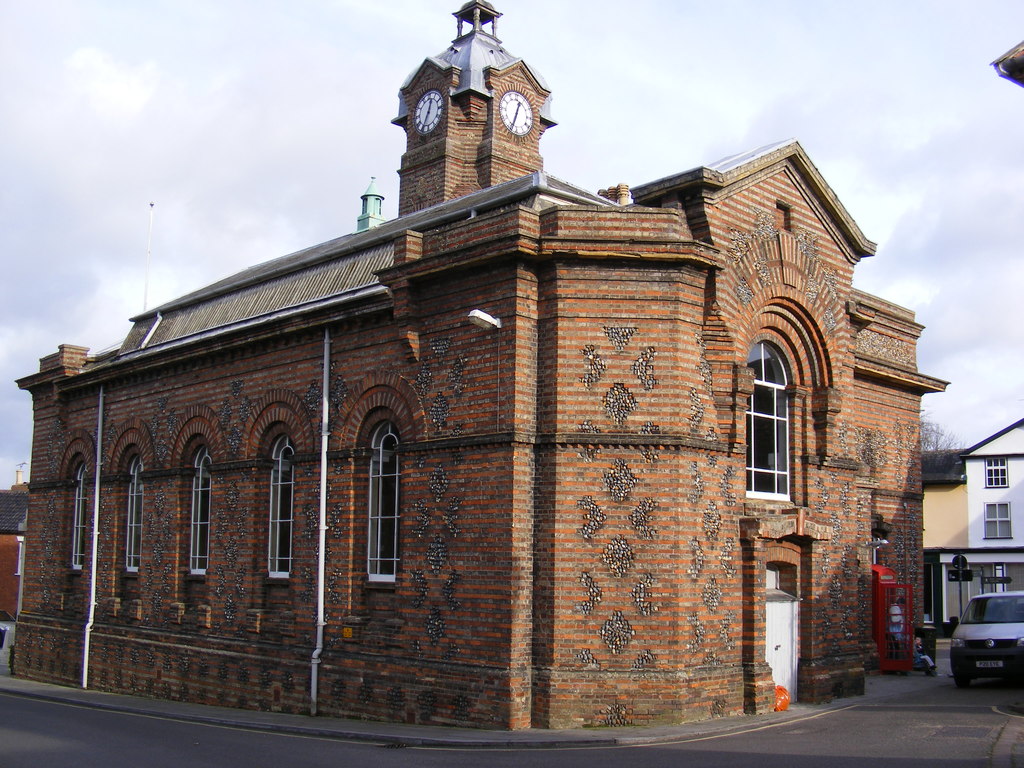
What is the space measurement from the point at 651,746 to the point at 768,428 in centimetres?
586

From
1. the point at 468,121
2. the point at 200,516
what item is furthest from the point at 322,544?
the point at 468,121

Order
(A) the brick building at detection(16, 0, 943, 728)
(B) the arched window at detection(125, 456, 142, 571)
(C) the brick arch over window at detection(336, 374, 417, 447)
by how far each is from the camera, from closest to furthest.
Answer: (A) the brick building at detection(16, 0, 943, 728), (C) the brick arch over window at detection(336, 374, 417, 447), (B) the arched window at detection(125, 456, 142, 571)

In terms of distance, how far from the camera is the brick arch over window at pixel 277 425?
18484 millimetres

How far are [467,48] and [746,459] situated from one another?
17794 millimetres

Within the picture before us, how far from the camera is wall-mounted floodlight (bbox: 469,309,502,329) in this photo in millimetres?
13984

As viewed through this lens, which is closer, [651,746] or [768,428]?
[651,746]

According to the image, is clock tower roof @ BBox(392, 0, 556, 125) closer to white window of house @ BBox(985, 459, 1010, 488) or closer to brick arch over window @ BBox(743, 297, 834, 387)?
brick arch over window @ BBox(743, 297, 834, 387)

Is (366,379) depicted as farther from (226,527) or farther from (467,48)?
(467,48)

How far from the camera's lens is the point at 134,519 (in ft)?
76.7

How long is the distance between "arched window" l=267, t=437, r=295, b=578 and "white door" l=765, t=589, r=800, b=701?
8170mm

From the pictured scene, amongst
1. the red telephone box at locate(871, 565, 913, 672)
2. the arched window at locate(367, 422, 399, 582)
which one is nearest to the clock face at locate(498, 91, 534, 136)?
the arched window at locate(367, 422, 399, 582)

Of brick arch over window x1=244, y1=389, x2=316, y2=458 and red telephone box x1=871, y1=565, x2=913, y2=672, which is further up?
brick arch over window x1=244, y1=389, x2=316, y2=458

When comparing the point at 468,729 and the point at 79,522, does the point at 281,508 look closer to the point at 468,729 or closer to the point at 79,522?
the point at 468,729

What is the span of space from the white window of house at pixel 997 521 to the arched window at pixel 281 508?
30.4 m
